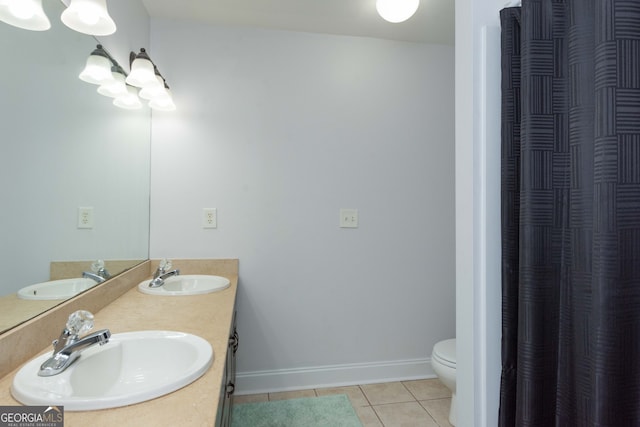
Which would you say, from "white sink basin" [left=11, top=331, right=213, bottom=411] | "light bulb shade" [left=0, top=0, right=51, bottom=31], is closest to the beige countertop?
"white sink basin" [left=11, top=331, right=213, bottom=411]

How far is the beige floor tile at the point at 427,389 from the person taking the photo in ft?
6.88

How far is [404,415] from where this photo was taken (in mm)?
1885

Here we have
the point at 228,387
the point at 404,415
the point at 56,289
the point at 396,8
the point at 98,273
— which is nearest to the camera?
the point at 56,289

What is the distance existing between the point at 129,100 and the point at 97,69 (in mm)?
365

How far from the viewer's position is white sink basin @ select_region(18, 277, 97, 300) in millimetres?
944

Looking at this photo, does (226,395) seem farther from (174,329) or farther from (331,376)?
(331,376)

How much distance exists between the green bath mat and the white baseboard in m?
0.13

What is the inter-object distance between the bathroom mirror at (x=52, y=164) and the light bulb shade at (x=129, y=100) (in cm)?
5

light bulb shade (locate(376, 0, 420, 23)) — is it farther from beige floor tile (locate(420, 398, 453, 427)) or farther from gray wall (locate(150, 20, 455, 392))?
beige floor tile (locate(420, 398, 453, 427))

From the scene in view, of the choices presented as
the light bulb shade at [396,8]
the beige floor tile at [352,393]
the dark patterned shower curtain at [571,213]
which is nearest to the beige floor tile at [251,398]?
the beige floor tile at [352,393]

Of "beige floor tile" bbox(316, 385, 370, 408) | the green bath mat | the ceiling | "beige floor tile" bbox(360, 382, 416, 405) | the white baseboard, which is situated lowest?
"beige floor tile" bbox(360, 382, 416, 405)

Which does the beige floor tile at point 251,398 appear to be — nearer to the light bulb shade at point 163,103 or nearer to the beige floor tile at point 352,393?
the beige floor tile at point 352,393

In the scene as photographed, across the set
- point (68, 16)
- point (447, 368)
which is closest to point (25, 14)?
point (68, 16)

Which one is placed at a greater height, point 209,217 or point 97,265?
point 209,217
